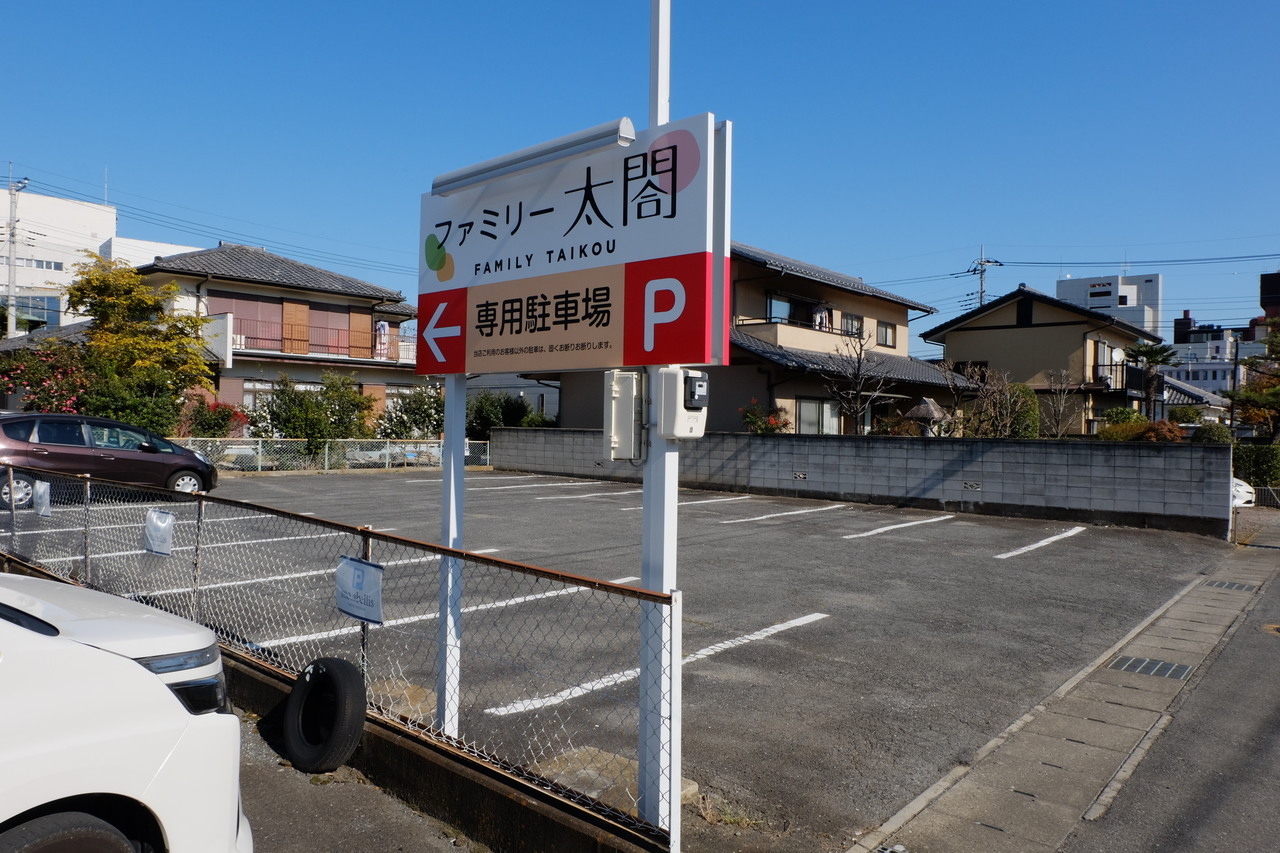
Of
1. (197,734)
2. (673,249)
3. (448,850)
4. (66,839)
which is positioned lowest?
(448,850)

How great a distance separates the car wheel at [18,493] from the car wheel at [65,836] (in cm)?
612

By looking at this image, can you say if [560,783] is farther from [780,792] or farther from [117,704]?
[117,704]

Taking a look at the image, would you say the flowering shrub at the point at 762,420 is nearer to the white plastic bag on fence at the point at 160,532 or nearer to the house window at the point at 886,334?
the house window at the point at 886,334

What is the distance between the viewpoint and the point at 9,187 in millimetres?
38312

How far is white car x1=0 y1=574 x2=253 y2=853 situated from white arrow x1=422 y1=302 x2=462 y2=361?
75.6 inches

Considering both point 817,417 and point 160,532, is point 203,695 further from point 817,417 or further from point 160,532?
point 817,417

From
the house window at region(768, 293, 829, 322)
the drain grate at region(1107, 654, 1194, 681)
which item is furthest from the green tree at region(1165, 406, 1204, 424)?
the drain grate at region(1107, 654, 1194, 681)

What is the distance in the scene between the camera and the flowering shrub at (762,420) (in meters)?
18.7

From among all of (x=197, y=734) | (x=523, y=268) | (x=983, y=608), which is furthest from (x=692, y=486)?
(x=197, y=734)

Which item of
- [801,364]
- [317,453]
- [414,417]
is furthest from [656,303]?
[414,417]

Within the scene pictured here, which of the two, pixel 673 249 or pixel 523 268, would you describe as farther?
pixel 523 268

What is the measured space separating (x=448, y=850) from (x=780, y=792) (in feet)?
4.61

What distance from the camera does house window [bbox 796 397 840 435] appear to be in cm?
2117

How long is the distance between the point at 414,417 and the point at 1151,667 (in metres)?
21.2
